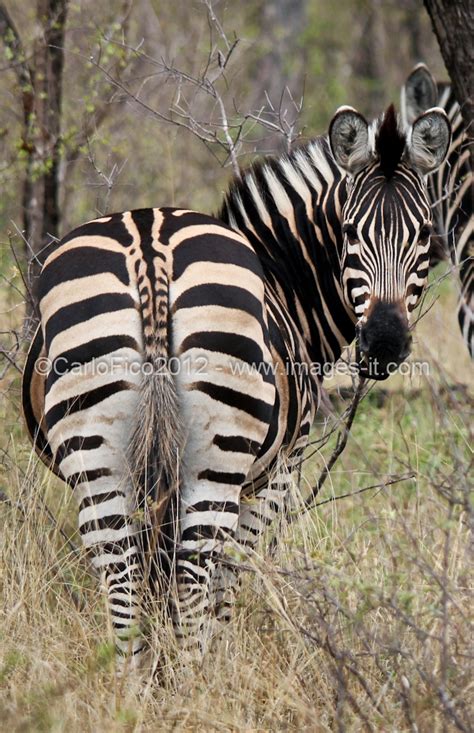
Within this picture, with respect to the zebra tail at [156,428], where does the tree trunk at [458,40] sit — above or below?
above

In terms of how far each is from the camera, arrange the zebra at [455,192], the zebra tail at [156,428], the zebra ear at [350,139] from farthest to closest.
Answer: the zebra at [455,192] < the zebra ear at [350,139] < the zebra tail at [156,428]

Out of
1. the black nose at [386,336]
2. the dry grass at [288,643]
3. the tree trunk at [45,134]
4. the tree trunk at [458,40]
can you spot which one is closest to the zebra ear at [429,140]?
the black nose at [386,336]

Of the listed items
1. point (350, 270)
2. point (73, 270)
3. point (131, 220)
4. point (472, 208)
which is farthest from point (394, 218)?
point (472, 208)

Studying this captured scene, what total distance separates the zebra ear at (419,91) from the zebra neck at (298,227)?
146 centimetres

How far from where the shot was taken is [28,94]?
257 inches

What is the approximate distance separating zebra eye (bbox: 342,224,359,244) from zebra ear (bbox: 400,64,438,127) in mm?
1898

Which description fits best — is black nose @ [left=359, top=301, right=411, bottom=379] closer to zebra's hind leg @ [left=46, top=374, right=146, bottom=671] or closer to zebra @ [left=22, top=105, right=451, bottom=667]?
zebra @ [left=22, top=105, right=451, bottom=667]

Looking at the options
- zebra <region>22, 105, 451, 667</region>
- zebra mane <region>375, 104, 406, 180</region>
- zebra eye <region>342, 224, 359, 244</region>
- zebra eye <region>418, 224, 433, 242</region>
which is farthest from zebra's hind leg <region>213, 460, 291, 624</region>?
zebra mane <region>375, 104, 406, 180</region>

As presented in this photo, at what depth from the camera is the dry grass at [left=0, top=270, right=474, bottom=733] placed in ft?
10.4

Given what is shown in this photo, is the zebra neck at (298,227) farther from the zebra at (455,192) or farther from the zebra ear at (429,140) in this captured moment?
the zebra at (455,192)

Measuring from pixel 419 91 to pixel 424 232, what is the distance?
216 cm

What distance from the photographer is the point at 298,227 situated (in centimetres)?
476

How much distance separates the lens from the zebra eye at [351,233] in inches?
169

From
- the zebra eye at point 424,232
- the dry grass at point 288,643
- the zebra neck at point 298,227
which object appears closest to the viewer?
the dry grass at point 288,643
